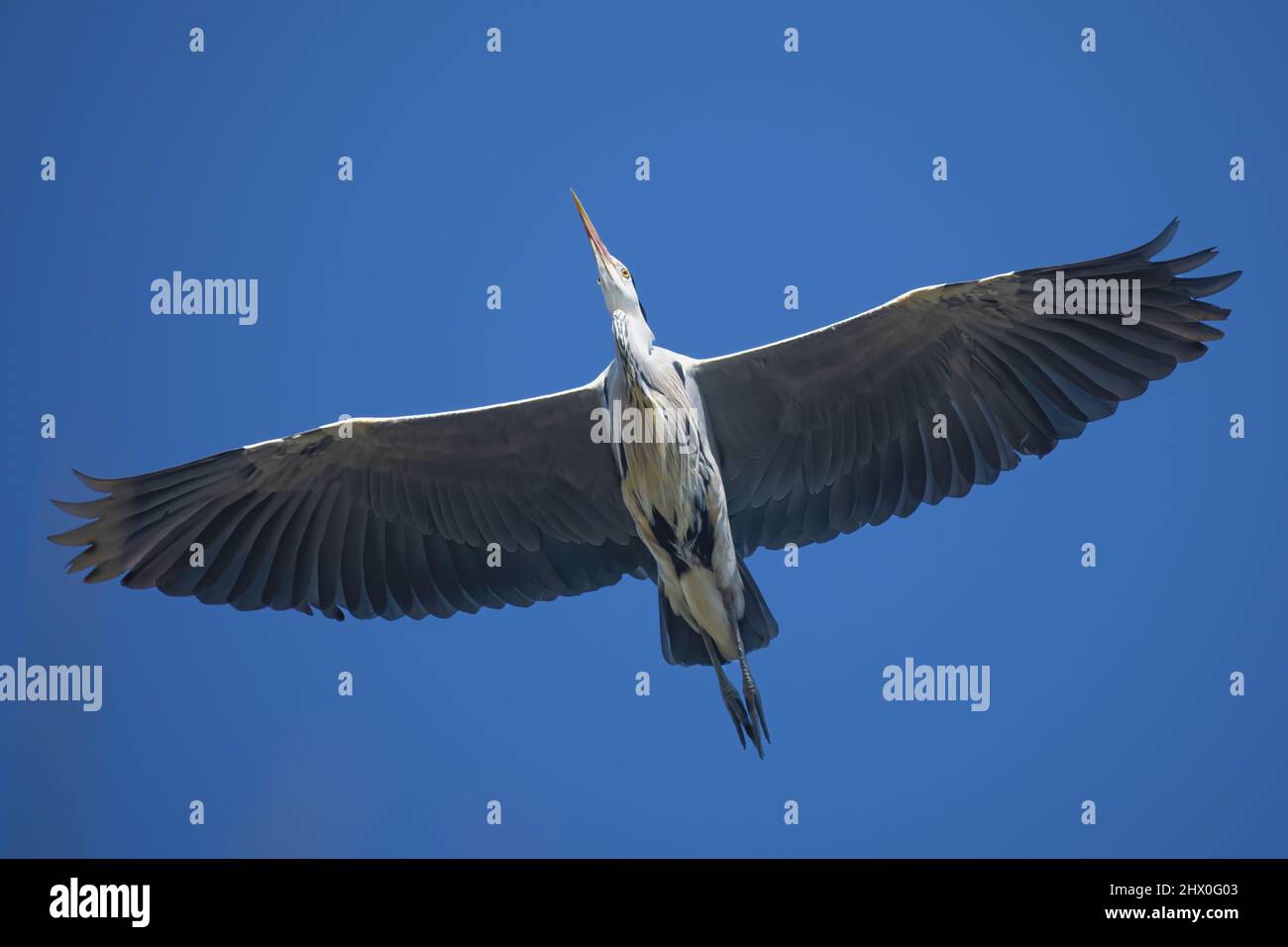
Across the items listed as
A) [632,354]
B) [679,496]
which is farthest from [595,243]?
[679,496]

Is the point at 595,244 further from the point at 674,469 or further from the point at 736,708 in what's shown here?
the point at 736,708

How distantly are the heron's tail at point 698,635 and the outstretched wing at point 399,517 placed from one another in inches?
26.2

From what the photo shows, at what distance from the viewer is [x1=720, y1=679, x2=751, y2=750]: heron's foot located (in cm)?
883

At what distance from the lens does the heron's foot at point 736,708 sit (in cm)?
883

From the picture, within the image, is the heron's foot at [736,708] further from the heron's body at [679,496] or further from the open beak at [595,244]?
the open beak at [595,244]

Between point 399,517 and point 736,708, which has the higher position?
point 399,517

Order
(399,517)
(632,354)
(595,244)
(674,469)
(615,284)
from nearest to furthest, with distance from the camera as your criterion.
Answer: (632,354) < (674,469) < (615,284) < (595,244) < (399,517)

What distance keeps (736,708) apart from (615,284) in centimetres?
311

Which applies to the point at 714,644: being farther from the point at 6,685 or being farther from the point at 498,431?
the point at 6,685

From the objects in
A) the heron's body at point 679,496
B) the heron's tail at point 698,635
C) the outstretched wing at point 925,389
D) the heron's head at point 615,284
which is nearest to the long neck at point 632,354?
the heron's body at point 679,496

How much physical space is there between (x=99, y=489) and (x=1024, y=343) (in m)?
6.63

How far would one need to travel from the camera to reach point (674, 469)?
8.78 metres

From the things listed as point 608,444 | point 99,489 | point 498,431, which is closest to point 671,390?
point 608,444

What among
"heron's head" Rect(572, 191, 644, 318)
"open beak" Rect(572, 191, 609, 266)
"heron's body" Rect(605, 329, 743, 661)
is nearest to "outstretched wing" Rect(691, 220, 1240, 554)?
"heron's body" Rect(605, 329, 743, 661)
